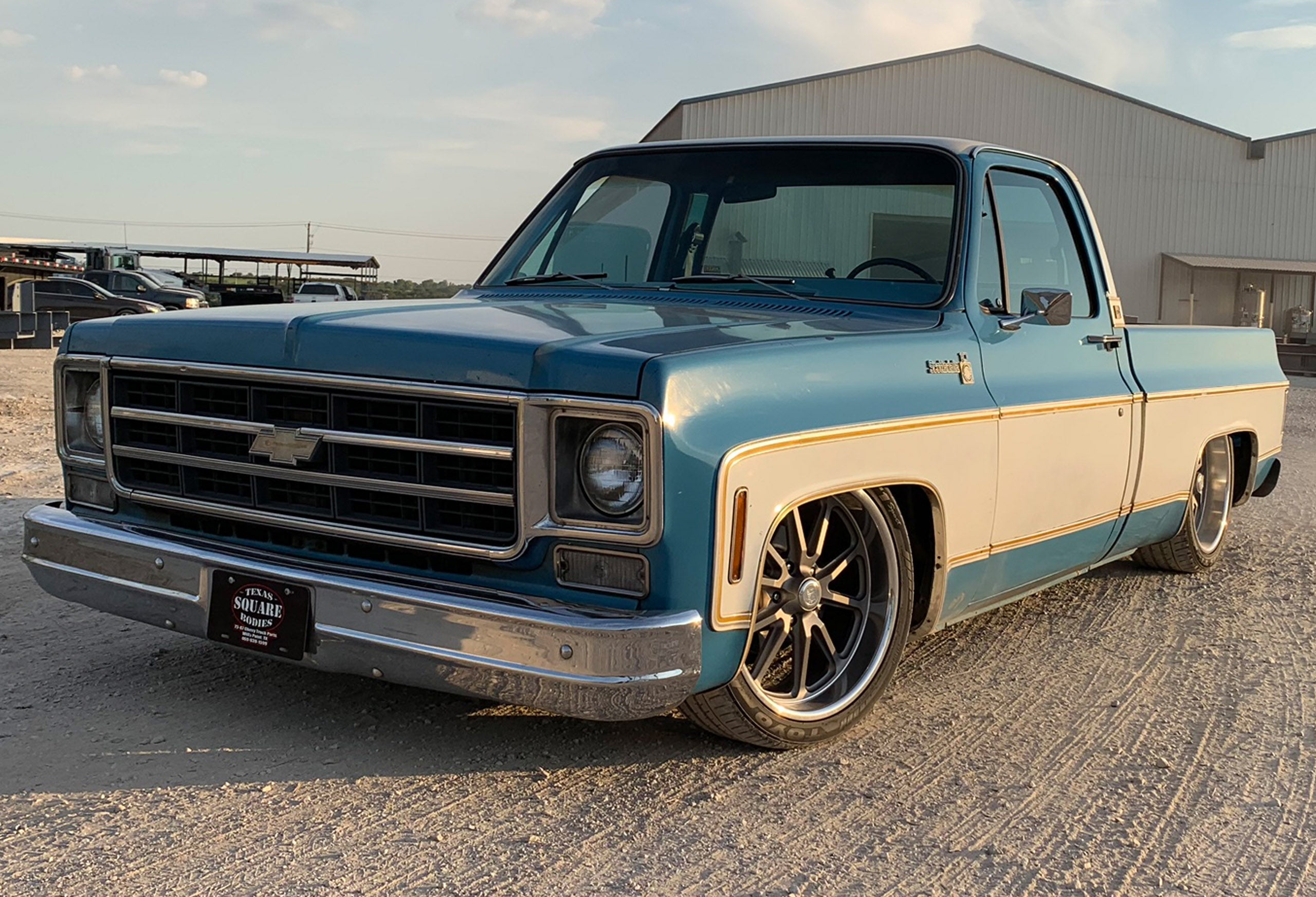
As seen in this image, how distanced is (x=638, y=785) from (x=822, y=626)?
2.32 ft

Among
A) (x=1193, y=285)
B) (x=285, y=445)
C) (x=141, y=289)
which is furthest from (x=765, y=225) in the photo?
(x=1193, y=285)

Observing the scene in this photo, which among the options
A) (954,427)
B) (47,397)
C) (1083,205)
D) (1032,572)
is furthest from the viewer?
(47,397)

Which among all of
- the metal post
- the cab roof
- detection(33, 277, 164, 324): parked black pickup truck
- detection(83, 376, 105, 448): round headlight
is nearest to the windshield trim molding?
the cab roof

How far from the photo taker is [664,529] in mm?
2965

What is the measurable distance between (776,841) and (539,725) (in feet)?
3.16

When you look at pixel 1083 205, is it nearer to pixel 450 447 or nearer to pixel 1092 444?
pixel 1092 444

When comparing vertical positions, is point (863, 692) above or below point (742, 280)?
below

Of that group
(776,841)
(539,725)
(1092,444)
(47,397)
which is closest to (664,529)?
A: (776,841)

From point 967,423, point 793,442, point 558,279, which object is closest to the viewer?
point 793,442

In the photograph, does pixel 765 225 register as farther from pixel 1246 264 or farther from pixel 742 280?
pixel 1246 264

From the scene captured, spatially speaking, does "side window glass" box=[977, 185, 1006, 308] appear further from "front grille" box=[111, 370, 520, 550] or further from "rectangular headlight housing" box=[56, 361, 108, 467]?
"rectangular headlight housing" box=[56, 361, 108, 467]

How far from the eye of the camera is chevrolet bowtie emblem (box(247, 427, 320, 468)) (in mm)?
3379

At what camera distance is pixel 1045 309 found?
4.38 metres

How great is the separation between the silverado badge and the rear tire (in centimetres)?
257
